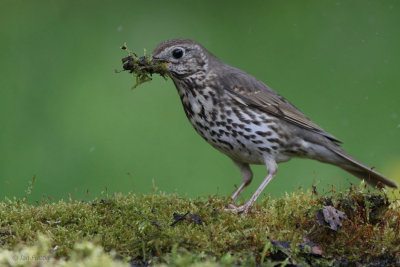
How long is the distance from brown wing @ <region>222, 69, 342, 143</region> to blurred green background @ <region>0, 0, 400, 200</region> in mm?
1083

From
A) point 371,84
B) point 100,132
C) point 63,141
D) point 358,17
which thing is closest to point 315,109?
point 371,84

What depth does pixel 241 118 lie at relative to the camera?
16.3 ft

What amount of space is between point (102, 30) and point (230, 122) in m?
4.72

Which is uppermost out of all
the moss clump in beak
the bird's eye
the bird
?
the bird's eye

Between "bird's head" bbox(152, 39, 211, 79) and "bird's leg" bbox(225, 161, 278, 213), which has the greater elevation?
"bird's head" bbox(152, 39, 211, 79)

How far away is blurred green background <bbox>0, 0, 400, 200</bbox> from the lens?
682 cm

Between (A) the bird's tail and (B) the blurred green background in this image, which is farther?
(B) the blurred green background

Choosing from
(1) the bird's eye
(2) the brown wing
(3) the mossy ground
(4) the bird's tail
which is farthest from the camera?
(4) the bird's tail

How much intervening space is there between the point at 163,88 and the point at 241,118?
3400mm

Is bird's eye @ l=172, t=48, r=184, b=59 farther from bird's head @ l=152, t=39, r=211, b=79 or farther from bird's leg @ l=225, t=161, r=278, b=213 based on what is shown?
bird's leg @ l=225, t=161, r=278, b=213

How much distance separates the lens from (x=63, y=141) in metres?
6.96

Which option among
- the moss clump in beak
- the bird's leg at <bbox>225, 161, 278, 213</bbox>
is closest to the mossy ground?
the bird's leg at <bbox>225, 161, 278, 213</bbox>

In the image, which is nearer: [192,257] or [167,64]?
[192,257]

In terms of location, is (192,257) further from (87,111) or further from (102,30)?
(102,30)
